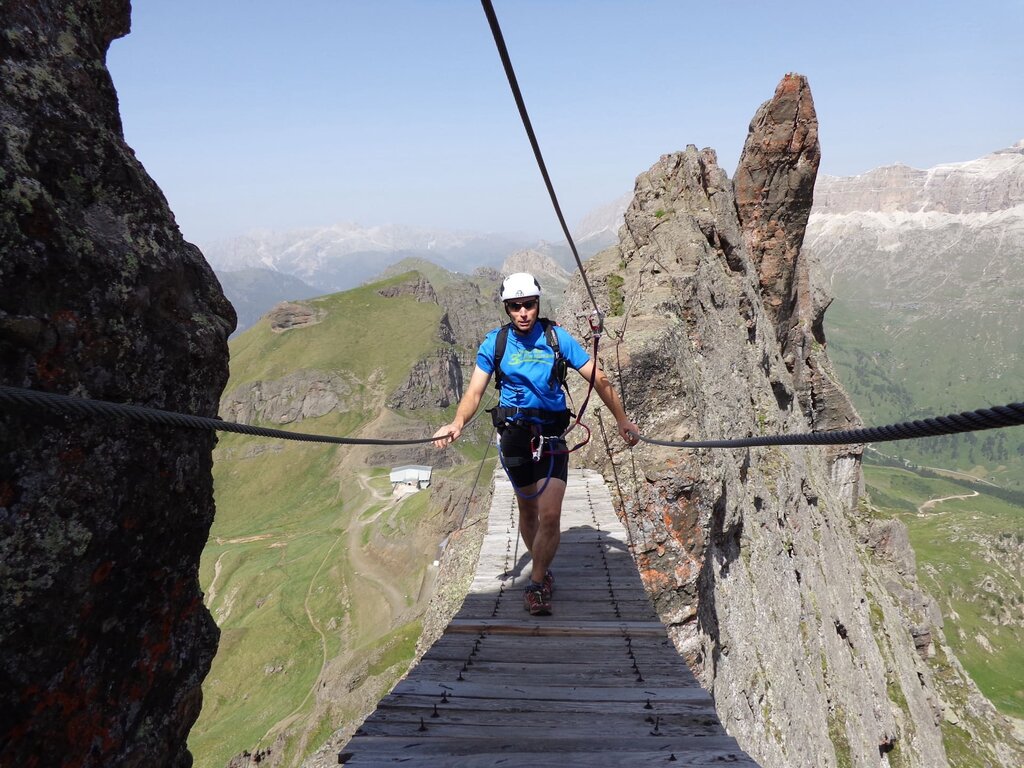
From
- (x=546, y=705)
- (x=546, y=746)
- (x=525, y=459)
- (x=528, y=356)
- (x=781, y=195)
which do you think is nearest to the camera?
(x=546, y=746)

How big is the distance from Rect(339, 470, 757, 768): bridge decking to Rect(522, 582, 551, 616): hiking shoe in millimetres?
96

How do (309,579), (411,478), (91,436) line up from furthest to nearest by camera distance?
(411,478), (309,579), (91,436)

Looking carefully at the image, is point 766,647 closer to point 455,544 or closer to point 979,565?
point 455,544

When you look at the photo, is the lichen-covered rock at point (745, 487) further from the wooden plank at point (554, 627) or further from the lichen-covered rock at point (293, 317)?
the lichen-covered rock at point (293, 317)

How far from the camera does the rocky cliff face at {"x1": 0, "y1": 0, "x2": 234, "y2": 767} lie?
3.35 metres

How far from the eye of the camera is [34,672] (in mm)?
3387

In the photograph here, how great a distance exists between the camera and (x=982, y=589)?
141 m

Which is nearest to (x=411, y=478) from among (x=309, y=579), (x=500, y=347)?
(x=309, y=579)

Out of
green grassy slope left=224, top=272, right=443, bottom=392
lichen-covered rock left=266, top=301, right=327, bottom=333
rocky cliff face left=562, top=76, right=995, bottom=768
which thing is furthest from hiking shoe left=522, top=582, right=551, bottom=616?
lichen-covered rock left=266, top=301, right=327, bottom=333

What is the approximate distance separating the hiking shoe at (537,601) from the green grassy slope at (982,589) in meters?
98.2

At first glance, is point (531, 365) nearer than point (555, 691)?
No

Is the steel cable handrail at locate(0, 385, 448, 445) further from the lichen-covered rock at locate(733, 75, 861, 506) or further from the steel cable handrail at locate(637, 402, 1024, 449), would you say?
the lichen-covered rock at locate(733, 75, 861, 506)

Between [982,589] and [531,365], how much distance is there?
181 meters

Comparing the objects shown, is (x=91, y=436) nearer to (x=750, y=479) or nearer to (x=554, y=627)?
(x=554, y=627)
